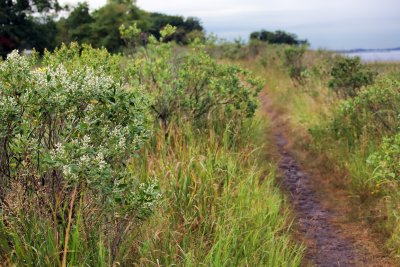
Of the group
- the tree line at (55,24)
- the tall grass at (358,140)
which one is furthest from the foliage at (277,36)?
the tall grass at (358,140)

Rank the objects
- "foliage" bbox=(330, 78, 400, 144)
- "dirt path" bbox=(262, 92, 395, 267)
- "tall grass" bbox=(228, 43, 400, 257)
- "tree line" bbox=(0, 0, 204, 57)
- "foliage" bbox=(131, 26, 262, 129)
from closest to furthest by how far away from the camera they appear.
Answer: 1. "dirt path" bbox=(262, 92, 395, 267)
2. "tall grass" bbox=(228, 43, 400, 257)
3. "foliage" bbox=(131, 26, 262, 129)
4. "foliage" bbox=(330, 78, 400, 144)
5. "tree line" bbox=(0, 0, 204, 57)

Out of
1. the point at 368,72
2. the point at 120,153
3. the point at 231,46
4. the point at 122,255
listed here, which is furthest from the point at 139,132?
the point at 231,46

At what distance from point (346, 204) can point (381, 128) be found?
1377 mm

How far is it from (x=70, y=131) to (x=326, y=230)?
376cm

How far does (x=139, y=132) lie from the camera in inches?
134

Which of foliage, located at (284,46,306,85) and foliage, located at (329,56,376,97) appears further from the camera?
foliage, located at (284,46,306,85)

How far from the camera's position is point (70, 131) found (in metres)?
3.25

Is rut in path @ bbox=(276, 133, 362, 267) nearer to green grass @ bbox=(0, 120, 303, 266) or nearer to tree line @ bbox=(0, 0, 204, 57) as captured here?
green grass @ bbox=(0, 120, 303, 266)

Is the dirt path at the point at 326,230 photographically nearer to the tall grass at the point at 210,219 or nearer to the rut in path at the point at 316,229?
the rut in path at the point at 316,229

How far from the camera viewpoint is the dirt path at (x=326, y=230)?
5254mm

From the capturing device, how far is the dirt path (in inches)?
207

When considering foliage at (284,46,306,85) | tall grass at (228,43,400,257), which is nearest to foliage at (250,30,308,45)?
foliage at (284,46,306,85)

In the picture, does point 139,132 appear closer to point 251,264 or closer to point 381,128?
point 251,264

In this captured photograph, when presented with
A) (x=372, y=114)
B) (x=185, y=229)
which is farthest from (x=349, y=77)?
(x=185, y=229)
